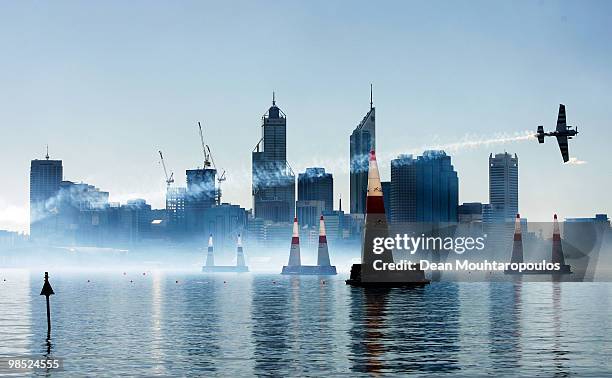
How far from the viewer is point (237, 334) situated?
65.2 meters

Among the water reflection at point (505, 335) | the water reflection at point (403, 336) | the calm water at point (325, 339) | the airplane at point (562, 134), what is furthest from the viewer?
the airplane at point (562, 134)

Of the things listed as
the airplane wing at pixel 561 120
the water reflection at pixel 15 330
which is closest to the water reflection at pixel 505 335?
the airplane wing at pixel 561 120

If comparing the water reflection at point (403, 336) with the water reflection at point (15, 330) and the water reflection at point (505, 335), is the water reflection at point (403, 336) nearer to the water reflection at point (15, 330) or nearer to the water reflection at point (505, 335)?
the water reflection at point (505, 335)

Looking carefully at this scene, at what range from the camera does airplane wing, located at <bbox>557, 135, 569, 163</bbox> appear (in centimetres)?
10844

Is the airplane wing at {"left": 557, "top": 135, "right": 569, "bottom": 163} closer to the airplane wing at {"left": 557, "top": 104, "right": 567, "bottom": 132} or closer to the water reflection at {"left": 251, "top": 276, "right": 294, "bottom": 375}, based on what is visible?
the airplane wing at {"left": 557, "top": 104, "right": 567, "bottom": 132}

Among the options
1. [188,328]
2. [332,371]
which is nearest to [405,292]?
[188,328]

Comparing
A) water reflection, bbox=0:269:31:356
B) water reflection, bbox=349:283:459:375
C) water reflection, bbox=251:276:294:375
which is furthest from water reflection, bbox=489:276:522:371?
water reflection, bbox=0:269:31:356

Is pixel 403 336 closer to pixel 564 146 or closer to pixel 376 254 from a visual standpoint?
pixel 376 254

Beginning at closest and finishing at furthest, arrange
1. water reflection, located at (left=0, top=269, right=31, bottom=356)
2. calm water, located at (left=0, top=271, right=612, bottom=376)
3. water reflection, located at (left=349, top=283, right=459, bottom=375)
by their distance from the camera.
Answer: calm water, located at (left=0, top=271, right=612, bottom=376)
water reflection, located at (left=349, top=283, right=459, bottom=375)
water reflection, located at (left=0, top=269, right=31, bottom=356)

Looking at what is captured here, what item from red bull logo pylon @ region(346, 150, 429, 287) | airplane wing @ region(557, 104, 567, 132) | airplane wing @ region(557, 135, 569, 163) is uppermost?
airplane wing @ region(557, 104, 567, 132)

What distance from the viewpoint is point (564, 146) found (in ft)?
357

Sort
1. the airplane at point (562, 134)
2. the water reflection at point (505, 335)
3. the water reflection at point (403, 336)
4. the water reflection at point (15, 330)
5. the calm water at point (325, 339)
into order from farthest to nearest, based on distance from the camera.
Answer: the airplane at point (562, 134) → the water reflection at point (15, 330) → the water reflection at point (505, 335) → the water reflection at point (403, 336) → the calm water at point (325, 339)

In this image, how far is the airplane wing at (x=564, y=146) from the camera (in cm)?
10844

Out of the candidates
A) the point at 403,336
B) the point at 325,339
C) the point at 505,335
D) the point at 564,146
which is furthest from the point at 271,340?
the point at 564,146
